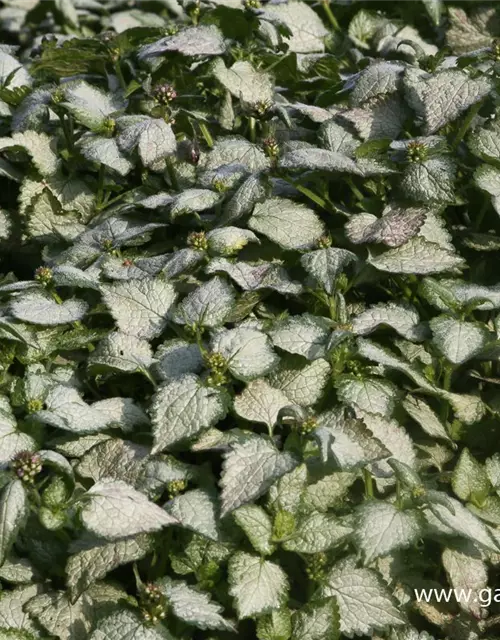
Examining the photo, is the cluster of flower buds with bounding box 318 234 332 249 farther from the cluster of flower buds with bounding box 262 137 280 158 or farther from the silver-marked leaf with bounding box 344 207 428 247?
the cluster of flower buds with bounding box 262 137 280 158

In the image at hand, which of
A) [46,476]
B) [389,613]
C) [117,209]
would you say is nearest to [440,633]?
[389,613]

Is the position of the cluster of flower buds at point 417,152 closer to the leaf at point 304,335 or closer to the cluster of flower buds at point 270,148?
the cluster of flower buds at point 270,148

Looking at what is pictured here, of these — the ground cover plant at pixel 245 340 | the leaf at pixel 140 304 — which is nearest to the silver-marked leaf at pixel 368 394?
the ground cover plant at pixel 245 340

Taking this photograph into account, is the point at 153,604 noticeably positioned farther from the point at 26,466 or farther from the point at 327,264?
the point at 327,264

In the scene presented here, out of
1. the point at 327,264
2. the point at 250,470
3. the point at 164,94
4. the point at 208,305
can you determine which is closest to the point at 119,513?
the point at 250,470

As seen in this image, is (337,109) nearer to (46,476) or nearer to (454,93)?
(454,93)

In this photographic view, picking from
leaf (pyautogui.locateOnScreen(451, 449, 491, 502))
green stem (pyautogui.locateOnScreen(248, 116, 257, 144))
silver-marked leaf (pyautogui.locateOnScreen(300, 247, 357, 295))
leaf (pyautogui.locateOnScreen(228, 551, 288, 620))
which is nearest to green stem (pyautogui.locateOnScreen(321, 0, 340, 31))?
green stem (pyautogui.locateOnScreen(248, 116, 257, 144))
